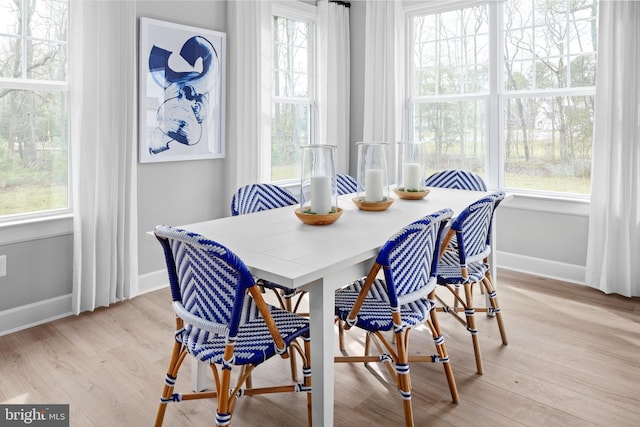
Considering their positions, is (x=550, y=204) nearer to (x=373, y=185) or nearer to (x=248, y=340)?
(x=373, y=185)

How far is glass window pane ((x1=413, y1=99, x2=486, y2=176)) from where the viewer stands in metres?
4.29

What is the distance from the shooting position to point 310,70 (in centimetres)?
466

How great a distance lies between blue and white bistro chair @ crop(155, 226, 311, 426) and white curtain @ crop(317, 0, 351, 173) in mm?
3203

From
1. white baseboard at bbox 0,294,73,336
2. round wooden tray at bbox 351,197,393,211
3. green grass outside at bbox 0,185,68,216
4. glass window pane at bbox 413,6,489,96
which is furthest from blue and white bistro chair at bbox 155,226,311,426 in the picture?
glass window pane at bbox 413,6,489,96

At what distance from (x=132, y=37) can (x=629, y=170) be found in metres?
3.53

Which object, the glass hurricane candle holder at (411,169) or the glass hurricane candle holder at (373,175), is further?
the glass hurricane candle holder at (411,169)

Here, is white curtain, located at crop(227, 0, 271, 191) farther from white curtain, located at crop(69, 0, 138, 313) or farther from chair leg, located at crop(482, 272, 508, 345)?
chair leg, located at crop(482, 272, 508, 345)

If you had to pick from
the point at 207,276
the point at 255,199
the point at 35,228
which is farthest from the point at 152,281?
the point at 207,276

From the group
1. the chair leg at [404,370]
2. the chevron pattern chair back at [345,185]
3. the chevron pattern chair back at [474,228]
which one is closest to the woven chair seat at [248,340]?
the chair leg at [404,370]

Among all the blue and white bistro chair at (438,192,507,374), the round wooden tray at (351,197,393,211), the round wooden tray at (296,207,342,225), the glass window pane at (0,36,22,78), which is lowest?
the blue and white bistro chair at (438,192,507,374)

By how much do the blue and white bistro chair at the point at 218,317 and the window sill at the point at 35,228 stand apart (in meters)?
1.68

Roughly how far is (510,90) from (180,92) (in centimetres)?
271

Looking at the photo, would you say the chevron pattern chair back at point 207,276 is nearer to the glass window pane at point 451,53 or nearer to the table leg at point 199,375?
the table leg at point 199,375

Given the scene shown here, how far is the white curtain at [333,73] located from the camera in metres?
4.62
